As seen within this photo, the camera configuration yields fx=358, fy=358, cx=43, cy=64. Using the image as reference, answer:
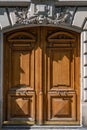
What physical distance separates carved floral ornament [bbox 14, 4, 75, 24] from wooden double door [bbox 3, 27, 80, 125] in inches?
15.9

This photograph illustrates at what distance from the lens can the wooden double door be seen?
378 inches

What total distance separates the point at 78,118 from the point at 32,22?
2.86 meters

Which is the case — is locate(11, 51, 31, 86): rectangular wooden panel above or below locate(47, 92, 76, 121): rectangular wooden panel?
above

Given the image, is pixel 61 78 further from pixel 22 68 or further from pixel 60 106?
pixel 22 68

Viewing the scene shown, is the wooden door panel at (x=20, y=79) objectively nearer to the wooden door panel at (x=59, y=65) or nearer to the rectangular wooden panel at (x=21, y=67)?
the rectangular wooden panel at (x=21, y=67)

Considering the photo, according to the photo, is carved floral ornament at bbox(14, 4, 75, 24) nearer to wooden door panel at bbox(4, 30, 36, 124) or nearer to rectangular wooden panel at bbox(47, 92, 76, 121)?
wooden door panel at bbox(4, 30, 36, 124)

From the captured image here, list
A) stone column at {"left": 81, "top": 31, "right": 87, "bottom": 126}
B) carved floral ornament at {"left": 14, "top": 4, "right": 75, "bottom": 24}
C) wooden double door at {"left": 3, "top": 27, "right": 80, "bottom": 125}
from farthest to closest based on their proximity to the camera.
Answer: wooden double door at {"left": 3, "top": 27, "right": 80, "bottom": 125} < stone column at {"left": 81, "top": 31, "right": 87, "bottom": 126} < carved floral ornament at {"left": 14, "top": 4, "right": 75, "bottom": 24}

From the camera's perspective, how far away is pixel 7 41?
9.61 metres

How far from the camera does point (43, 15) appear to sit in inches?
363

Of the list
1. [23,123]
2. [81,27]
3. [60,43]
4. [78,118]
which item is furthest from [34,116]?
[81,27]

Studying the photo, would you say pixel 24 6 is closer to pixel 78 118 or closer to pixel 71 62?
pixel 71 62

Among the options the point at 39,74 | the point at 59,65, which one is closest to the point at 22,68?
the point at 39,74

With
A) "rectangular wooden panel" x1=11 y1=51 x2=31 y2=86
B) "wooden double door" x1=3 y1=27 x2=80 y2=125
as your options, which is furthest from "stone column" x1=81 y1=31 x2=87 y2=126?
"rectangular wooden panel" x1=11 y1=51 x2=31 y2=86

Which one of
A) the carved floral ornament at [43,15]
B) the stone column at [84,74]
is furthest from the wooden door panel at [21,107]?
the carved floral ornament at [43,15]
